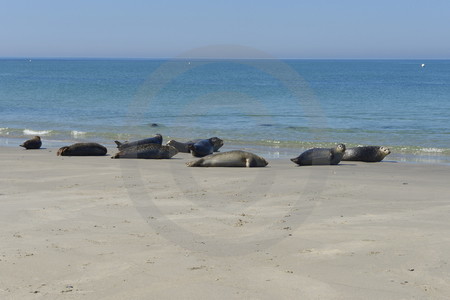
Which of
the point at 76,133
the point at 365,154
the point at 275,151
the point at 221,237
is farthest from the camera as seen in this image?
the point at 76,133

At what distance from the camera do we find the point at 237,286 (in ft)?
16.1

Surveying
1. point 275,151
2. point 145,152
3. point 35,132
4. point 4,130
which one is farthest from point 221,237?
point 4,130

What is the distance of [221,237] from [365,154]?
869cm

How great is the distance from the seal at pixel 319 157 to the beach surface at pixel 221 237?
2.25m

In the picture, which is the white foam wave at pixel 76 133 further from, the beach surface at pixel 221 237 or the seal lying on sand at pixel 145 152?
the beach surface at pixel 221 237

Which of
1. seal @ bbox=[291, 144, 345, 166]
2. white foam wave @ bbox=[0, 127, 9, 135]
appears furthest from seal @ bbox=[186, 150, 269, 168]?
white foam wave @ bbox=[0, 127, 9, 135]

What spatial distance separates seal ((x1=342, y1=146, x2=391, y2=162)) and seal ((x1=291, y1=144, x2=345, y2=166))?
2.89 ft

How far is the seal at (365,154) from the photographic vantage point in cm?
1457

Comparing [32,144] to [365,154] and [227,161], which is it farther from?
[365,154]

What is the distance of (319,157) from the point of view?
44.4 feet

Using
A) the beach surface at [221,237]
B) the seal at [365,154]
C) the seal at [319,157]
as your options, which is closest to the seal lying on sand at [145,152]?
the seal at [319,157]

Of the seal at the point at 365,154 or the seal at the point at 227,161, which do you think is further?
the seal at the point at 365,154

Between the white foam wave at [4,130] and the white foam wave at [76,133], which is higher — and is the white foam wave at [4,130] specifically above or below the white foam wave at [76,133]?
below

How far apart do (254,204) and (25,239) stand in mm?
3079
